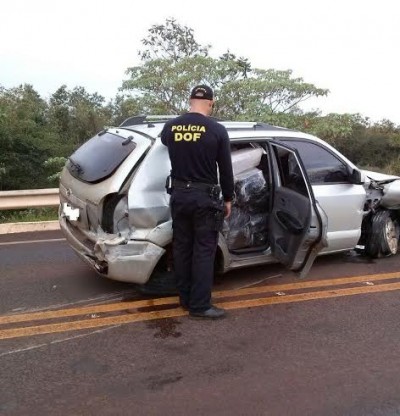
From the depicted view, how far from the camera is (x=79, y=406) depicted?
295 cm

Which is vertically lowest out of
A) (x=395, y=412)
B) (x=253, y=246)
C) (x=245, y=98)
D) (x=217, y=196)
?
(x=395, y=412)

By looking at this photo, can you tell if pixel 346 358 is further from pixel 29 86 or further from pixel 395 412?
pixel 29 86

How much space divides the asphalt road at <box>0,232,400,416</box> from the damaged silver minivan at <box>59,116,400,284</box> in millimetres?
371

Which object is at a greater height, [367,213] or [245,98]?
[245,98]

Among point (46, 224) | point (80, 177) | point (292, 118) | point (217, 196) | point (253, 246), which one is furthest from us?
point (292, 118)

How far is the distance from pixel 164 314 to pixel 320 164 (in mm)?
2319

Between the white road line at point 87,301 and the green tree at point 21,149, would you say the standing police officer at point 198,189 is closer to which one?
the white road line at point 87,301

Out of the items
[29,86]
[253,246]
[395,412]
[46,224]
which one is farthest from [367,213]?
[29,86]

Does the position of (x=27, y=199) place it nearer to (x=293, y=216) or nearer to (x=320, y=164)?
(x=320, y=164)

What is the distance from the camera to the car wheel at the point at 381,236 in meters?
5.80

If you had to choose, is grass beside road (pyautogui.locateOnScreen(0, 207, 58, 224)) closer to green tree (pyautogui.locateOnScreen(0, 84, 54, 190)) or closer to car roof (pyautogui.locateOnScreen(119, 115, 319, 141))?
car roof (pyautogui.locateOnScreen(119, 115, 319, 141))

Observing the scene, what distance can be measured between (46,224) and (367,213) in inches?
182

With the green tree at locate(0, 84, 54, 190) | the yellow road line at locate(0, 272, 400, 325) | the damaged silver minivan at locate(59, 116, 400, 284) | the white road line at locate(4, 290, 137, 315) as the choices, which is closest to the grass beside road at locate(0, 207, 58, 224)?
the damaged silver minivan at locate(59, 116, 400, 284)

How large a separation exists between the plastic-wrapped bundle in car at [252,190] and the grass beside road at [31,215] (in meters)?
4.43
